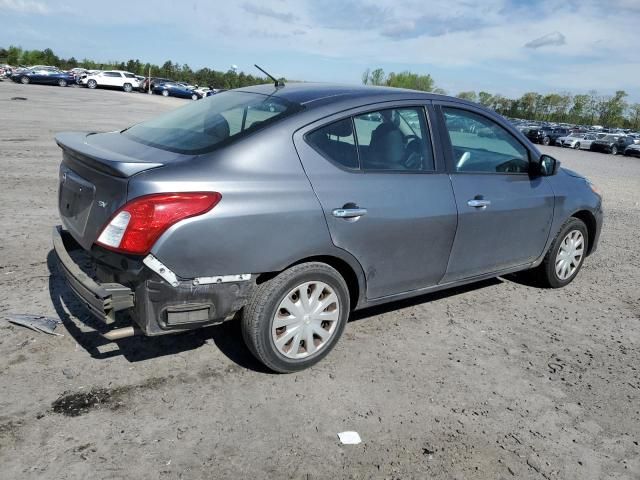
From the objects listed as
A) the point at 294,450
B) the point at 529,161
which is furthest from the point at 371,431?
the point at 529,161

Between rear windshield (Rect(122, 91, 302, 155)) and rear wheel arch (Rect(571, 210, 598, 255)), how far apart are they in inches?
133

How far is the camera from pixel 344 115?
11.7ft

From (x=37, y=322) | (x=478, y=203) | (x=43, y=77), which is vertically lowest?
(x=37, y=322)

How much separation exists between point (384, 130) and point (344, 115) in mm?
378

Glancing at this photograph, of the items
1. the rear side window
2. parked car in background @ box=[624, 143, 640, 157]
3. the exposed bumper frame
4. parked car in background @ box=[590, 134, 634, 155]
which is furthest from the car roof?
parked car in background @ box=[590, 134, 634, 155]

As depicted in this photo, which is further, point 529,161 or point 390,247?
point 529,161

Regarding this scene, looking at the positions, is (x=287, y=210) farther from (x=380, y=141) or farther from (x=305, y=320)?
(x=380, y=141)

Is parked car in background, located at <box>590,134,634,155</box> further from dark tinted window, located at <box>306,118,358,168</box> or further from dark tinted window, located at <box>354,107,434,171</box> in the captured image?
dark tinted window, located at <box>306,118,358,168</box>

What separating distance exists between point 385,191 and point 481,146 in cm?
132

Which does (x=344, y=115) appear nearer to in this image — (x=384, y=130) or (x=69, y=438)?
(x=384, y=130)

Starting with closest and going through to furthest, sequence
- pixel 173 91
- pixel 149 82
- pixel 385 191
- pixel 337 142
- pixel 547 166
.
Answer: pixel 337 142, pixel 385 191, pixel 547 166, pixel 173 91, pixel 149 82

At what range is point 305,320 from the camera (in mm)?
3439

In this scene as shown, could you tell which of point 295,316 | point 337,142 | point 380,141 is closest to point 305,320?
point 295,316

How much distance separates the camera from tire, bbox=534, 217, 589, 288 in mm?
5223
